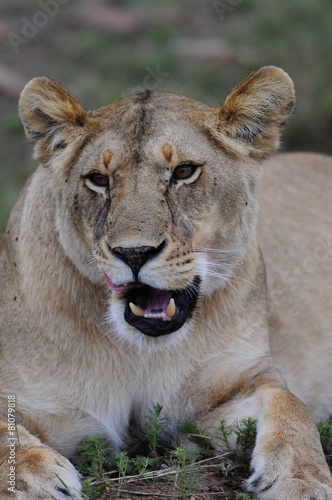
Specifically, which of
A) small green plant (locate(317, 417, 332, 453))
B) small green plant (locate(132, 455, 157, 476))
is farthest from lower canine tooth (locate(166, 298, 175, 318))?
small green plant (locate(317, 417, 332, 453))

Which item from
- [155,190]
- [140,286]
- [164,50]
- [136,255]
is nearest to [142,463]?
[140,286]

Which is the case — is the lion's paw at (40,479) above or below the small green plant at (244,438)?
below

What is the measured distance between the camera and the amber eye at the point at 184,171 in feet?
A: 13.0

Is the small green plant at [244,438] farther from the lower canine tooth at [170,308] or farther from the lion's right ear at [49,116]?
the lion's right ear at [49,116]

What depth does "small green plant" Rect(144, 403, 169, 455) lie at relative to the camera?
4164 millimetres

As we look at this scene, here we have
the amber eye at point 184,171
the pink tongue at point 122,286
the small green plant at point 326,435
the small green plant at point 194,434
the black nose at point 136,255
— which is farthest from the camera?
the small green plant at point 326,435

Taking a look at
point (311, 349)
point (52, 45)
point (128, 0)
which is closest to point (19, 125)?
point (52, 45)

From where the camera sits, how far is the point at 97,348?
4.36 meters

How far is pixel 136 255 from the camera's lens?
3564mm

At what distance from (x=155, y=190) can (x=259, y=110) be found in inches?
27.9

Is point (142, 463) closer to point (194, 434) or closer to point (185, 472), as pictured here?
point (185, 472)

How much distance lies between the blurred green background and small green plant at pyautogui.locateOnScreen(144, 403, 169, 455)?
16.3 ft

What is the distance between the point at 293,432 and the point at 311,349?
73.1 inches

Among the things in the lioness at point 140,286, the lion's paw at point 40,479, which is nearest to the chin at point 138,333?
the lioness at point 140,286
